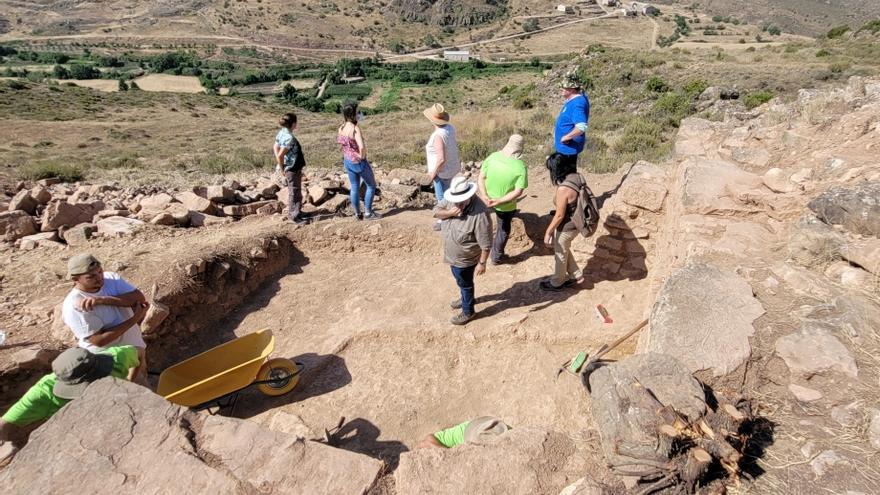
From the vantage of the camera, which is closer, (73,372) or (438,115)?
(73,372)

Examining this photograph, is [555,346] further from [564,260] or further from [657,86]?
[657,86]

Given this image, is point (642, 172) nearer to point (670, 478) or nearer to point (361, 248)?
point (361, 248)

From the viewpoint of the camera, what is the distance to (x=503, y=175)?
5.36 metres

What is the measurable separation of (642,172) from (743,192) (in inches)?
54.6

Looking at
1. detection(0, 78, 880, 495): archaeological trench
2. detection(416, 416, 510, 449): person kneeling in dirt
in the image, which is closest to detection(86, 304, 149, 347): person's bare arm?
detection(0, 78, 880, 495): archaeological trench

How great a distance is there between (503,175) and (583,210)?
1003 millimetres

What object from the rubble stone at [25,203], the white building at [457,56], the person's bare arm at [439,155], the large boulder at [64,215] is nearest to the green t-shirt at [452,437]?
the person's bare arm at [439,155]

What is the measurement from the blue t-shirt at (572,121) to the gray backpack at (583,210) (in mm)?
990

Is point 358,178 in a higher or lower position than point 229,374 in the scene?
higher

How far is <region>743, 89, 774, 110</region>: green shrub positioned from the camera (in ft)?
48.5

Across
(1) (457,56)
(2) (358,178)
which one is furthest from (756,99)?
(1) (457,56)

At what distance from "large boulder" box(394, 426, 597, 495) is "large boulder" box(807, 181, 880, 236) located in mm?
3524

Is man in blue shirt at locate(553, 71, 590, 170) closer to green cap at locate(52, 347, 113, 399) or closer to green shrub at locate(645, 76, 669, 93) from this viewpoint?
green cap at locate(52, 347, 113, 399)

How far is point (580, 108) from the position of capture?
586 cm
